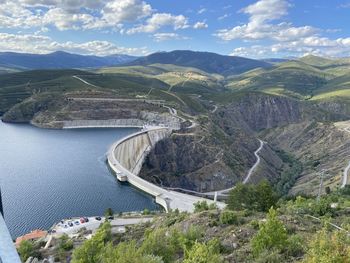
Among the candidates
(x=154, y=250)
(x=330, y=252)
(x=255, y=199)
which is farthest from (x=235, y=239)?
(x=255, y=199)

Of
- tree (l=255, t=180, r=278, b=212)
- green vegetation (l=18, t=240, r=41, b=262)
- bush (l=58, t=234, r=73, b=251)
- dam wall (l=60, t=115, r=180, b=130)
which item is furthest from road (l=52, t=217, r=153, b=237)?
dam wall (l=60, t=115, r=180, b=130)

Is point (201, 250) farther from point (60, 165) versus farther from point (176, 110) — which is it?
point (176, 110)

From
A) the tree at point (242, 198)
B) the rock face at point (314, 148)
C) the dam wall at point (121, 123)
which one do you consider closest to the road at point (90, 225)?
the tree at point (242, 198)

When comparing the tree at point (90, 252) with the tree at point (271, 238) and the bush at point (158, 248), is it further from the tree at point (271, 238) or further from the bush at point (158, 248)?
the tree at point (271, 238)

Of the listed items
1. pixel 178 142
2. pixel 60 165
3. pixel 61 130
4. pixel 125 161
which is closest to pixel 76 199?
pixel 60 165

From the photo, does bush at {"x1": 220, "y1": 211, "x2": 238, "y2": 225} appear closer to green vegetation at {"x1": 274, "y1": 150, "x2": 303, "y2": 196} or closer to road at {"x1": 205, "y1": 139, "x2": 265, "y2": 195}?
green vegetation at {"x1": 274, "y1": 150, "x2": 303, "y2": 196}

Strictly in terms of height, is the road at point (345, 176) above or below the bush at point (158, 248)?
below

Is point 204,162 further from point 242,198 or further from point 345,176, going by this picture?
point 242,198
